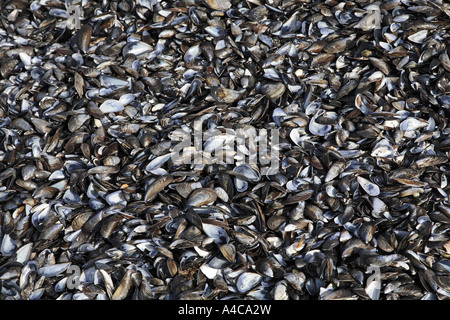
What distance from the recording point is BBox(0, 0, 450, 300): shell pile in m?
1.41

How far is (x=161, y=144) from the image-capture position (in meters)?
1.64

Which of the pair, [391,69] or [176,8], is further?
[176,8]

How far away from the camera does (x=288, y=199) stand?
1.54 m

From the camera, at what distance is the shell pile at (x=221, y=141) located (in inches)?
55.6

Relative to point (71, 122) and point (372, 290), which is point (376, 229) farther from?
point (71, 122)

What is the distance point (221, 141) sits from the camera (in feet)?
5.35

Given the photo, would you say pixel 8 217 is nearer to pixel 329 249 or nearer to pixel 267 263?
pixel 267 263

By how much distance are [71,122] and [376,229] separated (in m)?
1.30

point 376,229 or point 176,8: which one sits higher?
point 176,8

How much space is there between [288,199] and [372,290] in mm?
421
